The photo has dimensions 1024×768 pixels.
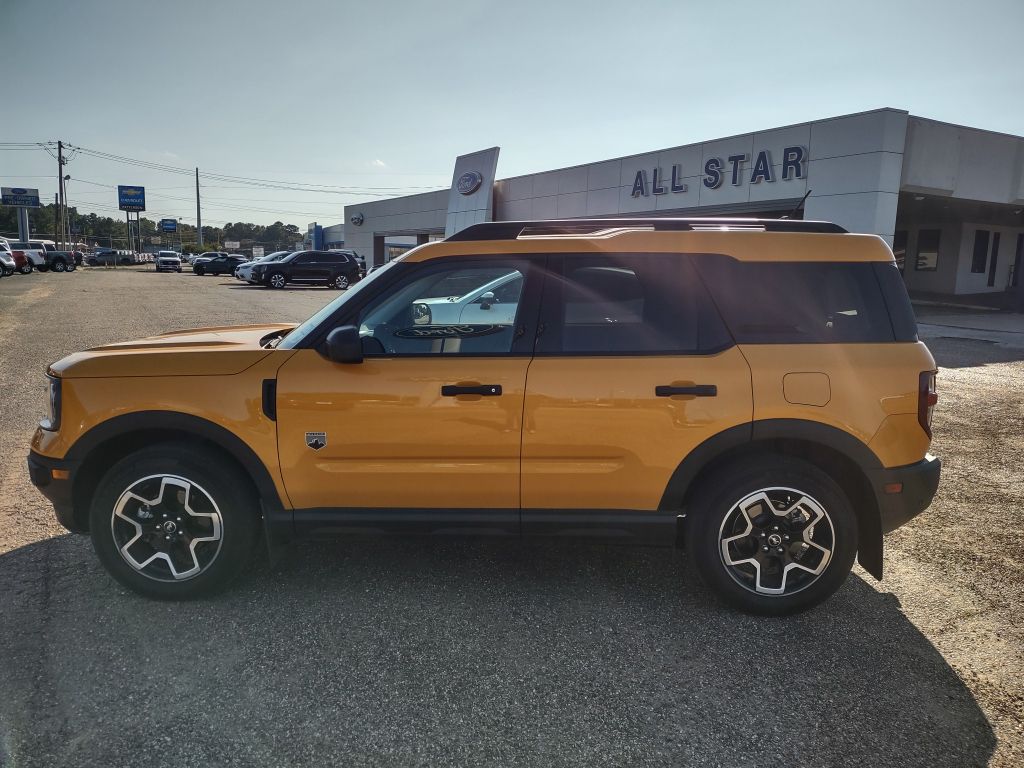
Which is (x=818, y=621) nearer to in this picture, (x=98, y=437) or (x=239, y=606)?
(x=239, y=606)

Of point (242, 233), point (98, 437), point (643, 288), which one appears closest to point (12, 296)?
point (98, 437)

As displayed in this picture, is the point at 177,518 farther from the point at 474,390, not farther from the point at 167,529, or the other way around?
the point at 474,390

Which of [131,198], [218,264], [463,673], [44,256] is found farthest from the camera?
[131,198]

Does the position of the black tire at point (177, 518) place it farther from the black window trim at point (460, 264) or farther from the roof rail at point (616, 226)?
the roof rail at point (616, 226)

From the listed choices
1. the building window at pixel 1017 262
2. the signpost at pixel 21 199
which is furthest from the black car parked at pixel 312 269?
the signpost at pixel 21 199

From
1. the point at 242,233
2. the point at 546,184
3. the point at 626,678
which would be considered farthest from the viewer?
the point at 242,233

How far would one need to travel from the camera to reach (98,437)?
3439 millimetres

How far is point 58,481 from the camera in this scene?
3.47 meters

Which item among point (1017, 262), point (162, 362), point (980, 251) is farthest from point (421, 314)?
point (1017, 262)

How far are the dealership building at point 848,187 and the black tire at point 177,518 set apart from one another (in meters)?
12.1

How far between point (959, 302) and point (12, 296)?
117 ft

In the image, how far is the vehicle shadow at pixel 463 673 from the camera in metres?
2.51

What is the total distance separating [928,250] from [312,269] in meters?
28.7

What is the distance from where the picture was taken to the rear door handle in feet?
10.8
